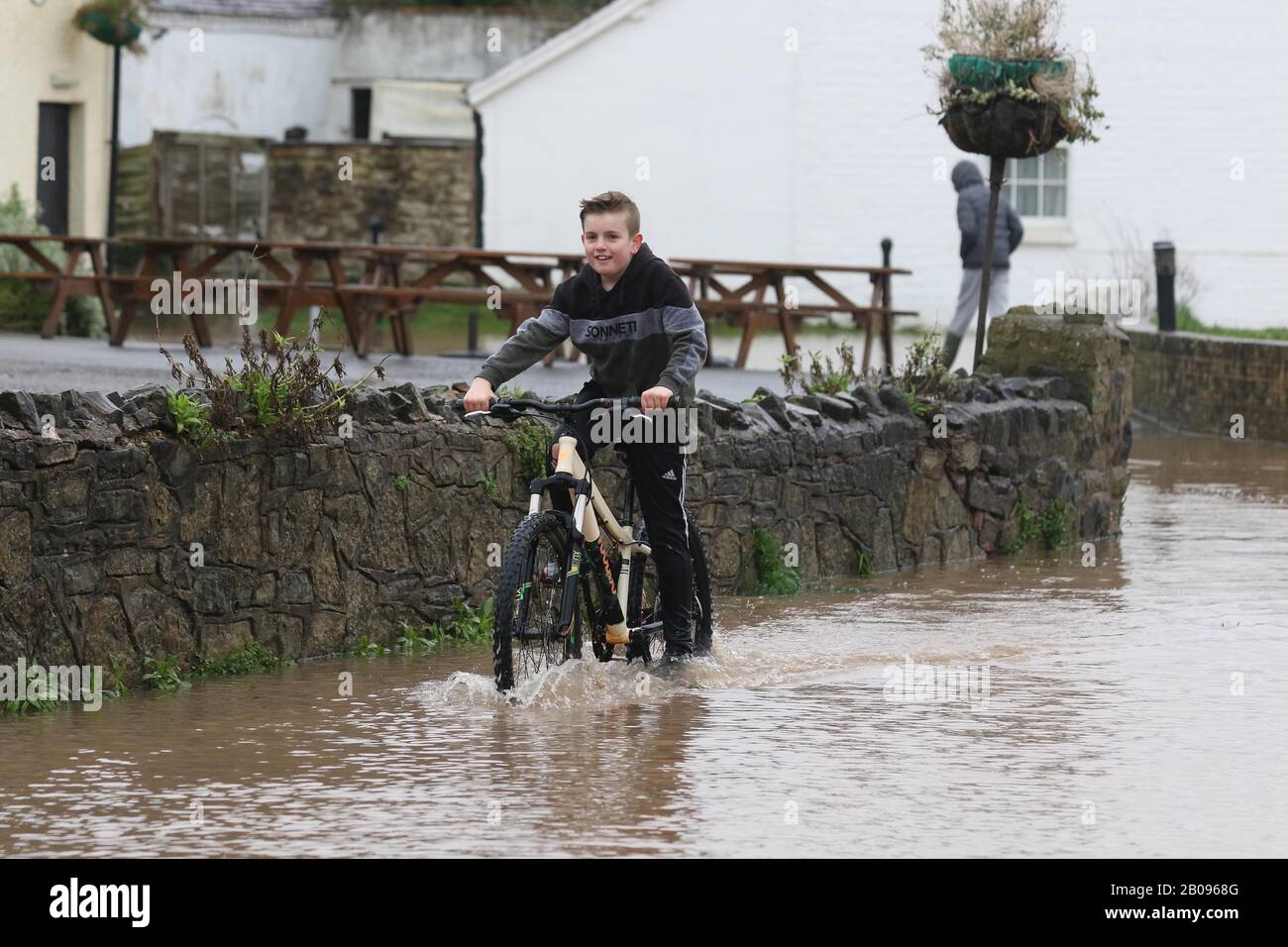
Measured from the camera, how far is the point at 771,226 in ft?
101

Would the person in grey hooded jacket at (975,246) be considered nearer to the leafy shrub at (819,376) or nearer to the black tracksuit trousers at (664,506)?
the leafy shrub at (819,376)

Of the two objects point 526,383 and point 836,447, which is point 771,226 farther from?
point 836,447

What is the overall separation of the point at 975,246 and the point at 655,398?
35.2 ft

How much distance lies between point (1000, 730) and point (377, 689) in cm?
224

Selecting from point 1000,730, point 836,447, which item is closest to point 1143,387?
point 836,447

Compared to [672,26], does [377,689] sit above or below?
below

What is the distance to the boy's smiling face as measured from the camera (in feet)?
25.9

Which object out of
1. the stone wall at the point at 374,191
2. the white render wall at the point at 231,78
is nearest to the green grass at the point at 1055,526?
the white render wall at the point at 231,78

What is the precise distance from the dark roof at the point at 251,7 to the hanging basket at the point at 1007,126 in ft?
66.7

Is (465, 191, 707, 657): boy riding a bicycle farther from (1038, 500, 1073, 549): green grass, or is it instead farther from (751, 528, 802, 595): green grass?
(1038, 500, 1073, 549): green grass

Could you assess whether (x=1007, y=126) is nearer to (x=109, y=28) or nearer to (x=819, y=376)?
(x=819, y=376)

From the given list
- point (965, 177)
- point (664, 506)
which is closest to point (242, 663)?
point (664, 506)

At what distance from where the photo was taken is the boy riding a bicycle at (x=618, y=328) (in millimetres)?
7902
